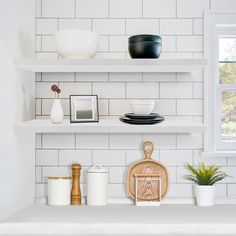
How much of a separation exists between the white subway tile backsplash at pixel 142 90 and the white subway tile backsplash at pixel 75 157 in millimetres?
444

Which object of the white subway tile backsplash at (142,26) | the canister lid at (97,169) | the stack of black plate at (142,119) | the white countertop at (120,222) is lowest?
the white countertop at (120,222)

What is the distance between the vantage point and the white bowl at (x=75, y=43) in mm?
2223

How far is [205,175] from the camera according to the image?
248cm

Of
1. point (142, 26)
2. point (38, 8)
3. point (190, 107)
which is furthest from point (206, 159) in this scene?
point (38, 8)

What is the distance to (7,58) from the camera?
83.4 inches

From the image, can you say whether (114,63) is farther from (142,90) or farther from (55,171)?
(55,171)

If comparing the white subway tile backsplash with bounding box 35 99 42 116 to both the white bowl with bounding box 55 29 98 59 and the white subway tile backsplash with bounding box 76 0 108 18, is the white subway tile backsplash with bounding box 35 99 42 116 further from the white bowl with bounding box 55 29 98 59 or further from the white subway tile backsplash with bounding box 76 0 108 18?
the white subway tile backsplash with bounding box 76 0 108 18

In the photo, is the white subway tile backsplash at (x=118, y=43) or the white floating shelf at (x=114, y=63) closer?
the white floating shelf at (x=114, y=63)

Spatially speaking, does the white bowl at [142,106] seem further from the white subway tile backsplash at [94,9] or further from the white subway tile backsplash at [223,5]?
the white subway tile backsplash at [223,5]

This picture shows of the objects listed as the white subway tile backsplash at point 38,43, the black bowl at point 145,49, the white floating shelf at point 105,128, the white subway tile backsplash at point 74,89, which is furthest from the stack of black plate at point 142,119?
the white subway tile backsplash at point 38,43

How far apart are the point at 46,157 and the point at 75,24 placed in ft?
2.74

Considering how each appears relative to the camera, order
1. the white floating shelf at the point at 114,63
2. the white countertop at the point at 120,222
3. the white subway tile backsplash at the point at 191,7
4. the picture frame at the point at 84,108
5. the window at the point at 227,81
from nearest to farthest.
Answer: the white countertop at the point at 120,222
the white floating shelf at the point at 114,63
the picture frame at the point at 84,108
the white subway tile backsplash at the point at 191,7
the window at the point at 227,81

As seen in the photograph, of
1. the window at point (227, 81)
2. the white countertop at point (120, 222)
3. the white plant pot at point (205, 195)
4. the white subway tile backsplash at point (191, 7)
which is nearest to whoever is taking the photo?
the white countertop at point (120, 222)

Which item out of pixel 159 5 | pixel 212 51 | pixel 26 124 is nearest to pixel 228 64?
pixel 212 51
